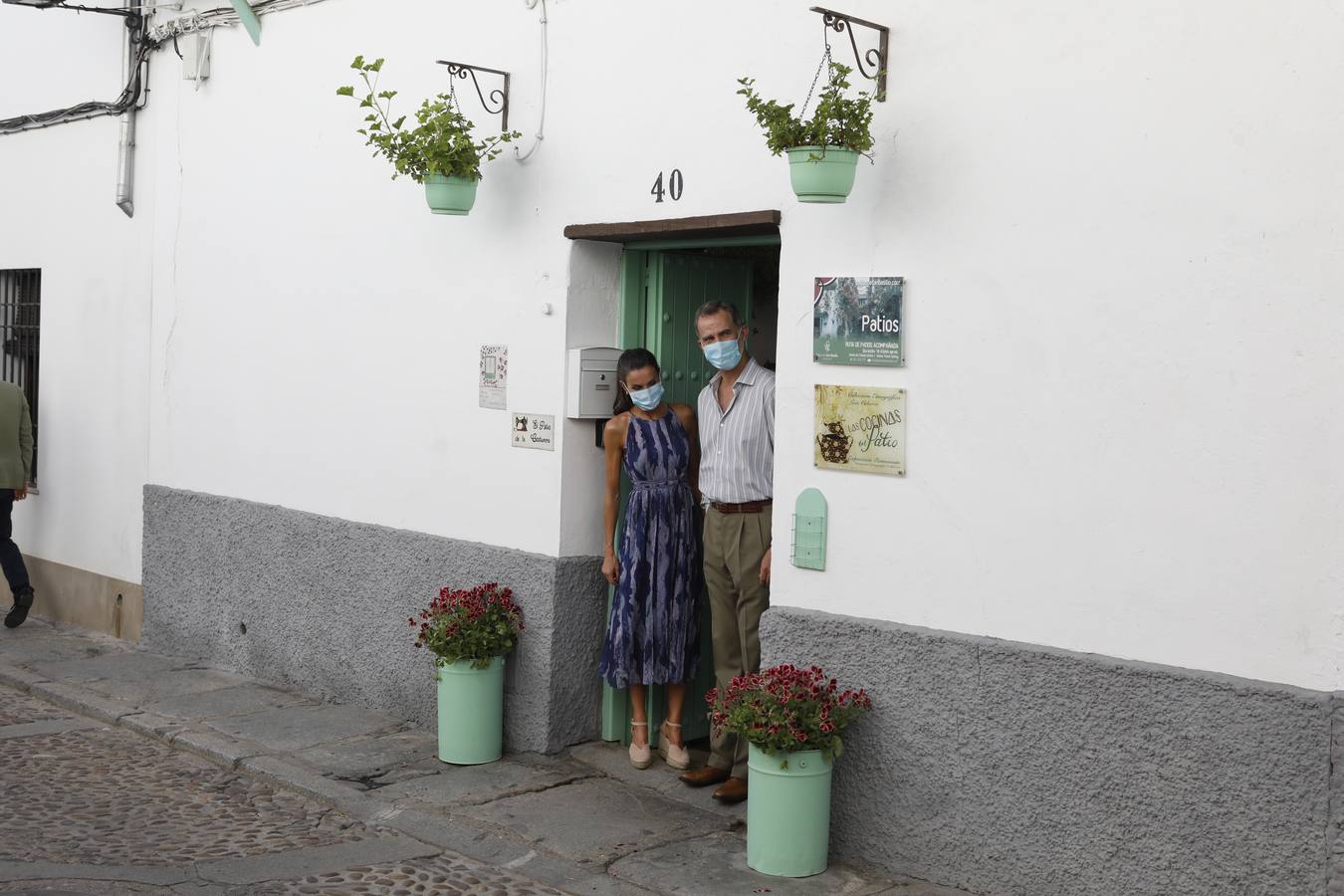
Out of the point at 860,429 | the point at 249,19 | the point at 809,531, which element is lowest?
the point at 809,531

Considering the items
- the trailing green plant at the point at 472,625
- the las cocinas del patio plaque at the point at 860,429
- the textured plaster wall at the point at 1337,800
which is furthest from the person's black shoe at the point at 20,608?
the textured plaster wall at the point at 1337,800

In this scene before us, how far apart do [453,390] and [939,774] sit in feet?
10.8

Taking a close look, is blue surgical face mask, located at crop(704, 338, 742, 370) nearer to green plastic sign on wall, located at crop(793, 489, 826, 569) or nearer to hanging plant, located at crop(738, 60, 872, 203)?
green plastic sign on wall, located at crop(793, 489, 826, 569)

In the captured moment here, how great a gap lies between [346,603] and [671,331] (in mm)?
→ 2447

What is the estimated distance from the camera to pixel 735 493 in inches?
244

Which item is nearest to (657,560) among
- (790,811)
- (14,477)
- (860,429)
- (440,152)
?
(860,429)

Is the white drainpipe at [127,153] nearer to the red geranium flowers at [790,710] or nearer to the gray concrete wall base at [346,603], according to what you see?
the gray concrete wall base at [346,603]

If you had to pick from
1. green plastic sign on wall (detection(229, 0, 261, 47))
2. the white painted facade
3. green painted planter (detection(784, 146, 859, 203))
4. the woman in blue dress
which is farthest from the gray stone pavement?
green plastic sign on wall (detection(229, 0, 261, 47))

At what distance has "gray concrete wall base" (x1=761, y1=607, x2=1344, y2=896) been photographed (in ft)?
14.3

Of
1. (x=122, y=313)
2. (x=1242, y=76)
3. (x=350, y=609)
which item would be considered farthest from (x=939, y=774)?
(x=122, y=313)

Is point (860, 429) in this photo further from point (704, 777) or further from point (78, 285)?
point (78, 285)

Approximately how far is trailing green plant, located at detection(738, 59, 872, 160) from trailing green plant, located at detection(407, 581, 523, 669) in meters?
2.67

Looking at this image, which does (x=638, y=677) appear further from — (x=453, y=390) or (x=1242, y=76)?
(x=1242, y=76)

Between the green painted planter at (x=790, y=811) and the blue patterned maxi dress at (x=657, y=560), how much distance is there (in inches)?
50.7
